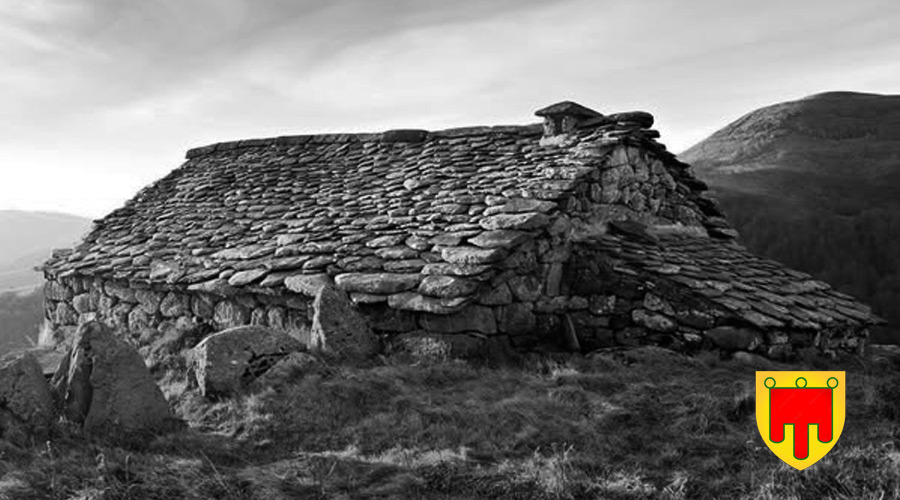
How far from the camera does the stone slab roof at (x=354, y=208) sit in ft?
27.9

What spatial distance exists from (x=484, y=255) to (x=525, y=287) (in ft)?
3.10

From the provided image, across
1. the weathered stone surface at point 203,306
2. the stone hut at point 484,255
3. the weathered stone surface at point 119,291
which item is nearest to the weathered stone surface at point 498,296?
the stone hut at point 484,255

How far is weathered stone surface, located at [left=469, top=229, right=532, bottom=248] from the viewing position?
7809mm

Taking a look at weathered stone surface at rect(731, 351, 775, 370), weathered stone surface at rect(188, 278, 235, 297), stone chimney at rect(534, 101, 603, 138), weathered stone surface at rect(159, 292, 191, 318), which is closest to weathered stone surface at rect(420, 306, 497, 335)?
weathered stone surface at rect(731, 351, 775, 370)

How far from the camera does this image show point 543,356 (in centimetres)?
786

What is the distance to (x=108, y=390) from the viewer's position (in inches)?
226

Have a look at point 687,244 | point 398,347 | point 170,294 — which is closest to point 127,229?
point 170,294

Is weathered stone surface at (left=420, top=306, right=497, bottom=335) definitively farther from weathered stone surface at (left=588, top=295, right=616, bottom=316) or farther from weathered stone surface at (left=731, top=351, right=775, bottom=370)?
weathered stone surface at (left=731, top=351, right=775, bottom=370)

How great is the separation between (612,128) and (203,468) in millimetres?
8206

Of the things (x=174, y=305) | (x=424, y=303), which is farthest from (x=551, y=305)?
(x=174, y=305)

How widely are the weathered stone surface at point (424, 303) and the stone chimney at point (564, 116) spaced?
478 centimetres

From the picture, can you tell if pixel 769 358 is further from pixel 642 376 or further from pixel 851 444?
pixel 851 444

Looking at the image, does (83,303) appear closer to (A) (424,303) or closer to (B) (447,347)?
(A) (424,303)

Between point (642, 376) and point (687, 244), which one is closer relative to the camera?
point (642, 376)
